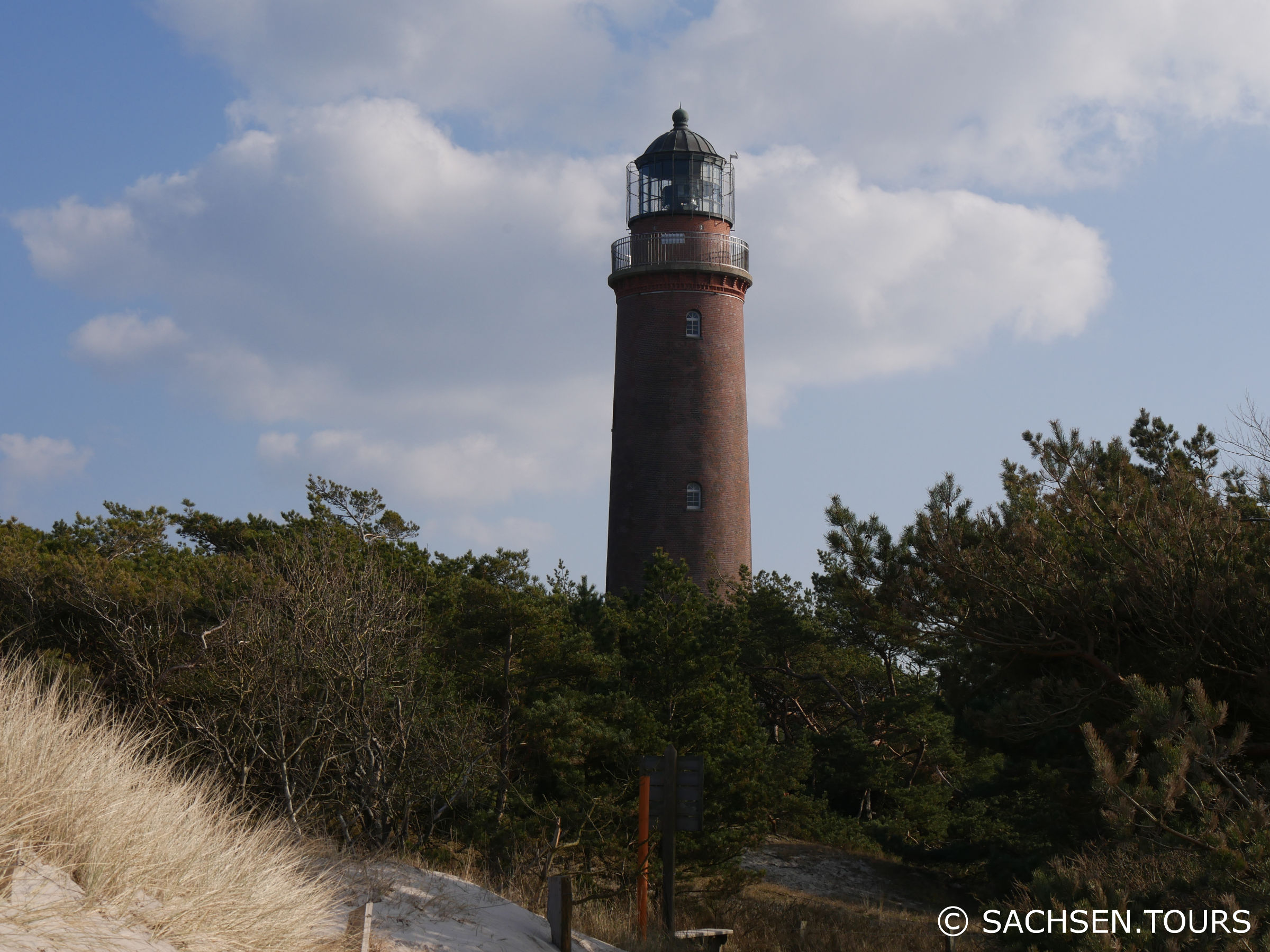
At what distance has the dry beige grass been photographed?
6398 mm

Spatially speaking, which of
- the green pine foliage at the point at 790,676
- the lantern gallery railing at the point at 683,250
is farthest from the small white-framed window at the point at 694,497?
the lantern gallery railing at the point at 683,250

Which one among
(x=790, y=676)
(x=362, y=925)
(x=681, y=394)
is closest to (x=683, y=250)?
(x=681, y=394)

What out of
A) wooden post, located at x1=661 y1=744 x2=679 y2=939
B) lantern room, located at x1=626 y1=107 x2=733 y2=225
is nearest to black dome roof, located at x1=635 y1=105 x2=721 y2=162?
lantern room, located at x1=626 y1=107 x2=733 y2=225

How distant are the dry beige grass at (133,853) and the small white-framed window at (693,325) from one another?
805 inches

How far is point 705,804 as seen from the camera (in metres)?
16.3

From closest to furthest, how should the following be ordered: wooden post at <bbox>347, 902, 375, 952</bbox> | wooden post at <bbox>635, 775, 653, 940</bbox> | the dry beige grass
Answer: the dry beige grass → wooden post at <bbox>347, 902, 375, 952</bbox> → wooden post at <bbox>635, 775, 653, 940</bbox>

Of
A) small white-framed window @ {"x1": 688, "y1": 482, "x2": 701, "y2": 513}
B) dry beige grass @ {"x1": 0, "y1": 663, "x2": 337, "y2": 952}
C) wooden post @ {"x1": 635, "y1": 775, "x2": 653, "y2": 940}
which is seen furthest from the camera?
small white-framed window @ {"x1": 688, "y1": 482, "x2": 701, "y2": 513}

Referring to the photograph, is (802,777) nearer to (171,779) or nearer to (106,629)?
(106,629)

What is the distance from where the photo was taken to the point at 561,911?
9641 mm

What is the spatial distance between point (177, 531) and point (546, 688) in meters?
20.1

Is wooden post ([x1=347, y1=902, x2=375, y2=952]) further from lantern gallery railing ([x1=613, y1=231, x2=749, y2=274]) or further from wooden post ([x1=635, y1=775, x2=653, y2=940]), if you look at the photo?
lantern gallery railing ([x1=613, y1=231, x2=749, y2=274])

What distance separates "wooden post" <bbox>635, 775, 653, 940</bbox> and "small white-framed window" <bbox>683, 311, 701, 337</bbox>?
662 inches

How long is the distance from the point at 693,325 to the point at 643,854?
17.6m

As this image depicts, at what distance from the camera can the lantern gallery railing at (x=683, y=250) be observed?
27.9m
